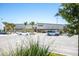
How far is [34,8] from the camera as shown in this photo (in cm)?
324

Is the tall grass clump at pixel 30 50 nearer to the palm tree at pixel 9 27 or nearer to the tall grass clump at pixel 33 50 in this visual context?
the tall grass clump at pixel 33 50

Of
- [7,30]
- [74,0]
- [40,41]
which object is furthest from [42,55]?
[74,0]

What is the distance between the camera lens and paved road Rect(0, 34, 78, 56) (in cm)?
322

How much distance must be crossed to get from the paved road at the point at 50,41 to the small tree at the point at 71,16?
0.12 meters

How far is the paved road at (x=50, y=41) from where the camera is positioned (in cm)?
322

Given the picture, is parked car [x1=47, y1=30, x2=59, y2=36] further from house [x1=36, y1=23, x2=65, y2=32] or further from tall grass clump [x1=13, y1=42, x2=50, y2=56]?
tall grass clump [x1=13, y1=42, x2=50, y2=56]

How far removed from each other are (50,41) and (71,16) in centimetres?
52

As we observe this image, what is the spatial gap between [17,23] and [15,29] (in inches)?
3.9

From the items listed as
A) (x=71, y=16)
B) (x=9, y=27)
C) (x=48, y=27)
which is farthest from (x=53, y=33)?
(x=9, y=27)

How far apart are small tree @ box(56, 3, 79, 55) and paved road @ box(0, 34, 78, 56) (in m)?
0.12

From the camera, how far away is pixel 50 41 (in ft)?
10.7

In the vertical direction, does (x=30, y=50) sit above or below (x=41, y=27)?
below

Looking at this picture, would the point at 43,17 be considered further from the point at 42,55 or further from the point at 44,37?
the point at 42,55

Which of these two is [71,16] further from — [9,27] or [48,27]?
[9,27]
